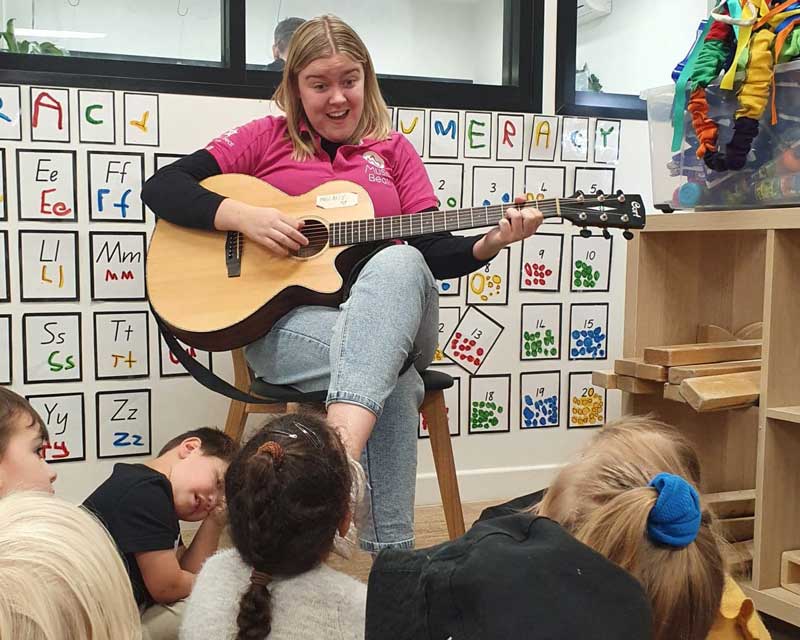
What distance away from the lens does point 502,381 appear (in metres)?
2.49

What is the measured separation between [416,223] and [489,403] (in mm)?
963

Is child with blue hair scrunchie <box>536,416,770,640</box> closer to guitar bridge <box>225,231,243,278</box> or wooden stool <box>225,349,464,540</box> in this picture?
wooden stool <box>225,349,464,540</box>

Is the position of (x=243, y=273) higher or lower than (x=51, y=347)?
higher

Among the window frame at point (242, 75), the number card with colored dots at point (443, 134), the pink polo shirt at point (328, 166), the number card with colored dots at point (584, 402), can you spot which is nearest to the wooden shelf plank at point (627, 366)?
the pink polo shirt at point (328, 166)

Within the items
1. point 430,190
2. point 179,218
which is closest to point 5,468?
point 179,218

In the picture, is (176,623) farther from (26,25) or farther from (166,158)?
(26,25)

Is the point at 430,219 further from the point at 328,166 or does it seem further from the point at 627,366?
the point at 627,366

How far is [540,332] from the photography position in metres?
2.52

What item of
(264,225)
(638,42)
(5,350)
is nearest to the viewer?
(264,225)

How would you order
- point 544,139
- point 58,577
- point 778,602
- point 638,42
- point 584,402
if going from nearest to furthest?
point 58,577
point 778,602
point 544,139
point 584,402
point 638,42

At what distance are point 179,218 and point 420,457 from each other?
41.2 inches

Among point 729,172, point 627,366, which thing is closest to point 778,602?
point 627,366

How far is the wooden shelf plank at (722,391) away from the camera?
62.0 inches

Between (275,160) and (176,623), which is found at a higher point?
(275,160)
